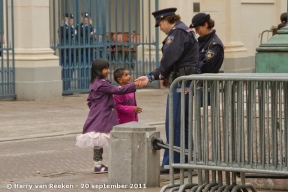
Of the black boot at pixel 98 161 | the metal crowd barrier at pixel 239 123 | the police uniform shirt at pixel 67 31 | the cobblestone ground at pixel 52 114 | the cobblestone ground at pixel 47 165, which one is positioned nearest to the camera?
the metal crowd barrier at pixel 239 123

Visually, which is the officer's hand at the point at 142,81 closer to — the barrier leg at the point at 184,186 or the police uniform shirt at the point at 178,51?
the police uniform shirt at the point at 178,51

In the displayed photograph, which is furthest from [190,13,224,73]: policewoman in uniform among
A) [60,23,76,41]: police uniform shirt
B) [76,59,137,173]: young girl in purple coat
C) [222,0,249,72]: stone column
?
[222,0,249,72]: stone column

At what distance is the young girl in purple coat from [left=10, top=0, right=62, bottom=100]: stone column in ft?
27.9

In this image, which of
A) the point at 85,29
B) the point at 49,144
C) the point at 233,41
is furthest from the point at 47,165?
the point at 233,41

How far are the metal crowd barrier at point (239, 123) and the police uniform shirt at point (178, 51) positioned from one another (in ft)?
6.90

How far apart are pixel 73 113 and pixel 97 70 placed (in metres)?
6.73

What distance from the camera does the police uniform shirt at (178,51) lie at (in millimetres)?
10078

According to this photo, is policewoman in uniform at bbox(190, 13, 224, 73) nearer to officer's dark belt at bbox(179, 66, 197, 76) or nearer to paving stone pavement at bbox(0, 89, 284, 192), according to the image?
officer's dark belt at bbox(179, 66, 197, 76)

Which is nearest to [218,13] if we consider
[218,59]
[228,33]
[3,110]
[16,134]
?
[228,33]

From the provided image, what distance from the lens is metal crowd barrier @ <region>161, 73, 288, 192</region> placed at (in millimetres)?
7594

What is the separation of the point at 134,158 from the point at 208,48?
192cm

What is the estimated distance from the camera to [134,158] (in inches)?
369

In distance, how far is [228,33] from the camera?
25.6 m

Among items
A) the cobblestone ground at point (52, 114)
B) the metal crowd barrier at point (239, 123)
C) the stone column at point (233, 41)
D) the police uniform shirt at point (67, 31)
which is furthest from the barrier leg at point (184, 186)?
the stone column at point (233, 41)
